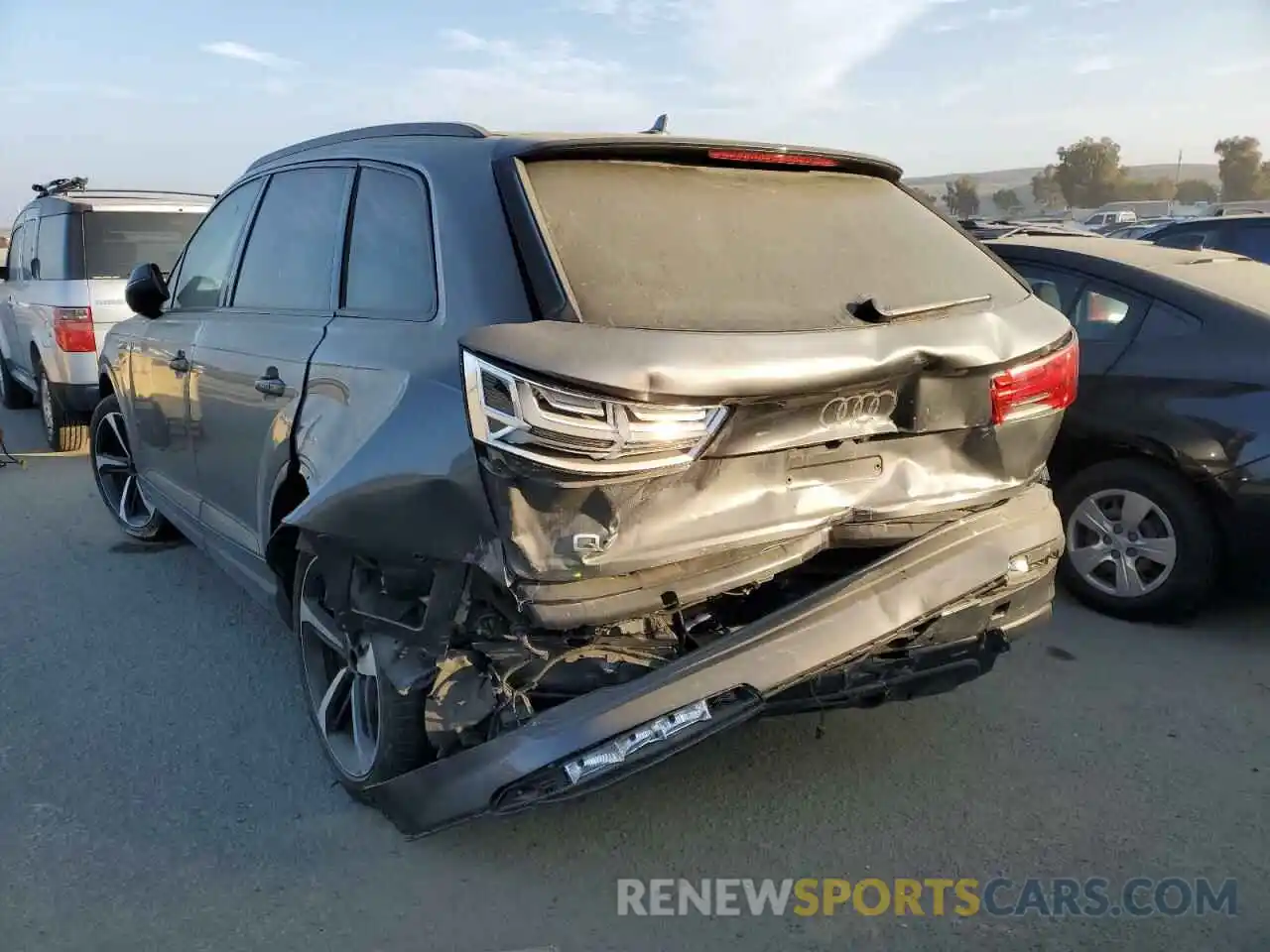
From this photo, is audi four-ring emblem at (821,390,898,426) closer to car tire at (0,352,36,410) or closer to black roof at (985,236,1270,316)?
black roof at (985,236,1270,316)

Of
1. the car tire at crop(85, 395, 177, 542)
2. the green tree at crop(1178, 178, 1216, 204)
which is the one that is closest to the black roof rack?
the car tire at crop(85, 395, 177, 542)

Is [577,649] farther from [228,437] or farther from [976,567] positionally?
[228,437]

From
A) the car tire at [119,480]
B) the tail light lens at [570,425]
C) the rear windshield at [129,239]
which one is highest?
the rear windshield at [129,239]

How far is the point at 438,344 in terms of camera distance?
8.70 ft

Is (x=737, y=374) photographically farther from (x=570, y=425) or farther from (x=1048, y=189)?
(x=1048, y=189)

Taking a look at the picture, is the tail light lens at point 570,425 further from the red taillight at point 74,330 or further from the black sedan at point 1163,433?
the red taillight at point 74,330

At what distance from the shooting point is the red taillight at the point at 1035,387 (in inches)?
115

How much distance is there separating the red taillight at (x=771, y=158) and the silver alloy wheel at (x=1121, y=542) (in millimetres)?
2164

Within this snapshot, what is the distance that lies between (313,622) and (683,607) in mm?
1362

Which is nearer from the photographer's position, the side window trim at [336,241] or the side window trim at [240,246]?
the side window trim at [336,241]

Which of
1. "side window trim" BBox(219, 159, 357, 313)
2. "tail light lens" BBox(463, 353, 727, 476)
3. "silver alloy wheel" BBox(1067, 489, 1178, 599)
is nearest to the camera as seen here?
"tail light lens" BBox(463, 353, 727, 476)

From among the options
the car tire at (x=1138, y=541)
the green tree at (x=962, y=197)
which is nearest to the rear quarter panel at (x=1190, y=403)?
the car tire at (x=1138, y=541)

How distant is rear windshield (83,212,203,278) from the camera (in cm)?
771

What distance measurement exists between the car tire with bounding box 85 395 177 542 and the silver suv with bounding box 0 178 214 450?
1831mm
